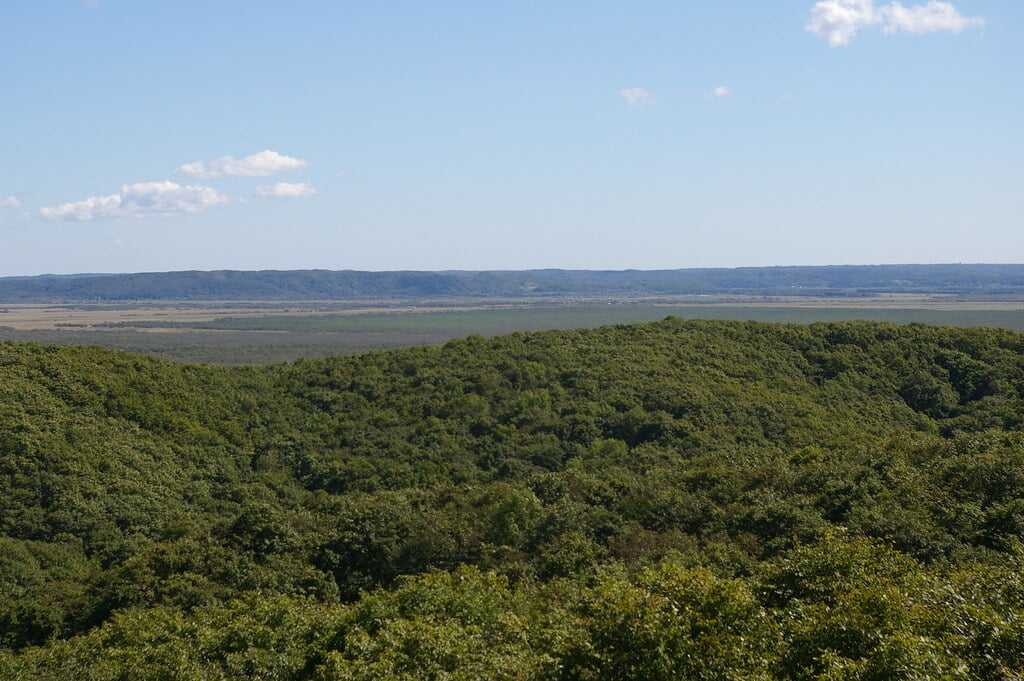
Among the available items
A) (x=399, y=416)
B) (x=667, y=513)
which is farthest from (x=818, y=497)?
(x=399, y=416)

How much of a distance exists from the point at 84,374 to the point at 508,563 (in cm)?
4106

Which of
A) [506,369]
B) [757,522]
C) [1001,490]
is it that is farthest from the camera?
[506,369]

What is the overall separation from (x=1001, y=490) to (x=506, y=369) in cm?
4548

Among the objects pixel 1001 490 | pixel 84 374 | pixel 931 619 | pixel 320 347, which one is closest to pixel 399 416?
pixel 84 374

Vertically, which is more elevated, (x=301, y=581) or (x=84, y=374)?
(x=84, y=374)

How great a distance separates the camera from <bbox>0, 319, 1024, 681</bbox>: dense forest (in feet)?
67.0

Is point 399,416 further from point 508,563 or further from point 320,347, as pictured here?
point 320,347

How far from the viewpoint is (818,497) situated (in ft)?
123

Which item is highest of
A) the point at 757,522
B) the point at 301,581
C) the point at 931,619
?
the point at 931,619

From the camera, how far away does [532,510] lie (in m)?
40.2

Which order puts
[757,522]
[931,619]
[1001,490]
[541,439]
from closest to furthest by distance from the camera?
[931,619] < [1001,490] < [757,522] < [541,439]

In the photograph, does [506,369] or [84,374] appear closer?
[84,374]

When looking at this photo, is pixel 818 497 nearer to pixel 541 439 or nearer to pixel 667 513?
pixel 667 513

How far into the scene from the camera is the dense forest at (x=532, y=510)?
2042cm
